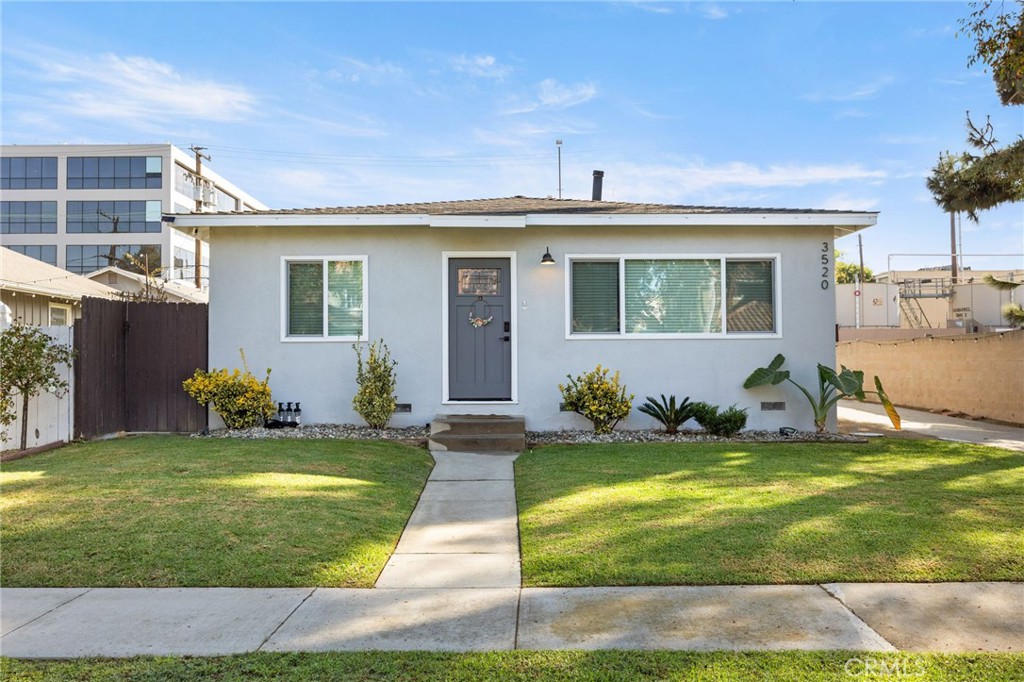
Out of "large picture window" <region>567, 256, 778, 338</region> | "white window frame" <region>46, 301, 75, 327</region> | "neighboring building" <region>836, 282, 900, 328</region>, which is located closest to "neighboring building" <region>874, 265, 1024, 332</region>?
"neighboring building" <region>836, 282, 900, 328</region>

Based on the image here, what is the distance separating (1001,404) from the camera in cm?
1265

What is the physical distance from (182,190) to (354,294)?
39464 millimetres

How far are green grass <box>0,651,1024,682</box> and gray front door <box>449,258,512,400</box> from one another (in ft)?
23.6

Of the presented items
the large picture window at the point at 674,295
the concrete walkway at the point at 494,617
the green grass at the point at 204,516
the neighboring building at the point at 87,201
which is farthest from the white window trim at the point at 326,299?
the neighboring building at the point at 87,201

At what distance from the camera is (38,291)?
16.1m

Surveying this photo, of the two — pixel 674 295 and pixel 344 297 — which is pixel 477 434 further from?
pixel 674 295

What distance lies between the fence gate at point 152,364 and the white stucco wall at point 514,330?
39 centimetres

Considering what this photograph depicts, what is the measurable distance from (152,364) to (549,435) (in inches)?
239

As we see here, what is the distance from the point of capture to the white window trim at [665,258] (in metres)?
10.2

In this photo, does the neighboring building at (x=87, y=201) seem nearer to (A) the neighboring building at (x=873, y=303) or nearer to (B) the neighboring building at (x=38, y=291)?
(B) the neighboring building at (x=38, y=291)

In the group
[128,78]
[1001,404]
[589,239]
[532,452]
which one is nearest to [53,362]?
[532,452]

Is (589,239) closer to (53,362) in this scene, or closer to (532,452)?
(532,452)

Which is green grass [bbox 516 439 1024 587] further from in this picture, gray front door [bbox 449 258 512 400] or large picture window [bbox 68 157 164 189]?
large picture window [bbox 68 157 164 189]

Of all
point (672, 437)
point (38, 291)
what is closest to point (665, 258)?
point (672, 437)
